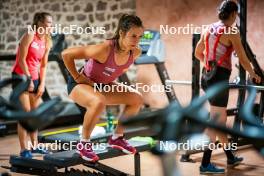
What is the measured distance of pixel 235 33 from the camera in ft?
13.2

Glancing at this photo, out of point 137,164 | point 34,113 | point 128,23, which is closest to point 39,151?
point 137,164

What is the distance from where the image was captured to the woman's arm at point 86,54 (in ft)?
11.5

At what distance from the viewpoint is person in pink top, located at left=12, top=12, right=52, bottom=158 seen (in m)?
4.59

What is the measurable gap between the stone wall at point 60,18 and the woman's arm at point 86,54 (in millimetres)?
4108

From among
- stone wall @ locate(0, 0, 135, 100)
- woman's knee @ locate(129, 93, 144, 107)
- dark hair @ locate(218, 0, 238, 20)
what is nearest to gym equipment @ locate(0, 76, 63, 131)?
woman's knee @ locate(129, 93, 144, 107)

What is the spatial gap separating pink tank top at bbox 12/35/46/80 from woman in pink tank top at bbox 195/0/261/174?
5.40 ft

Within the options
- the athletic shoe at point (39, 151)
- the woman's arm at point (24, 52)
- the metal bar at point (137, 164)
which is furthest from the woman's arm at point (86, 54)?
the athletic shoe at point (39, 151)

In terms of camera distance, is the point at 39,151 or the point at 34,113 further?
the point at 39,151

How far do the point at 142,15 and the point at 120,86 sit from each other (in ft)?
12.6

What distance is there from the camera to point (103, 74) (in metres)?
3.68

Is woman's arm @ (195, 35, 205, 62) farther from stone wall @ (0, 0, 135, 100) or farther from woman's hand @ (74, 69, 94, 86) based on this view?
stone wall @ (0, 0, 135, 100)

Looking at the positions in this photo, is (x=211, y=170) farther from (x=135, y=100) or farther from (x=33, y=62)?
(x=33, y=62)

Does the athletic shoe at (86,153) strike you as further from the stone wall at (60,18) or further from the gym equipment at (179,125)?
the stone wall at (60,18)

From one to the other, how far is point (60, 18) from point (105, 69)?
201 inches
